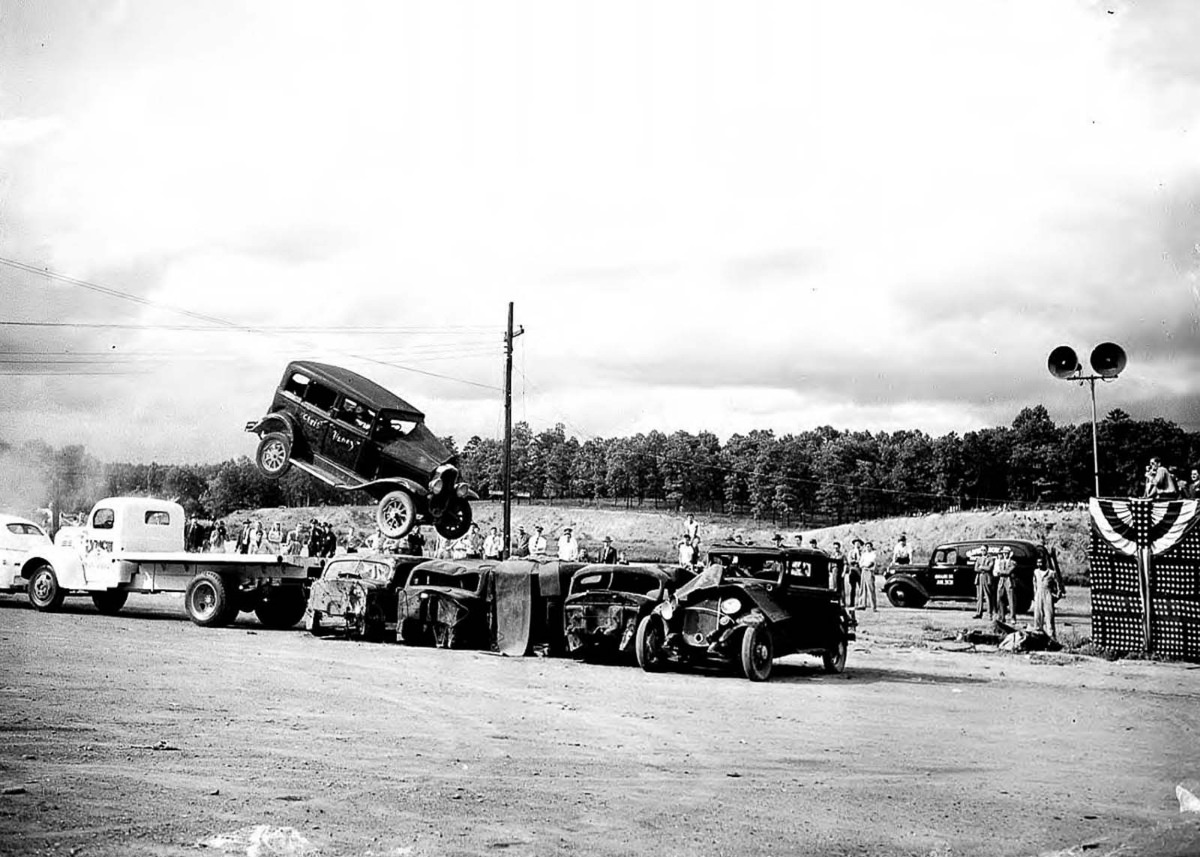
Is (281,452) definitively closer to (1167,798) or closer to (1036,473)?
(1167,798)

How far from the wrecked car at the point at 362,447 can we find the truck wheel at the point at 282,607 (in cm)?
202

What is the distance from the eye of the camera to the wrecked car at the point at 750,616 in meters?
14.5

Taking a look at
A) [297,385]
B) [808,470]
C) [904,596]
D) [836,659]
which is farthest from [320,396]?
[808,470]

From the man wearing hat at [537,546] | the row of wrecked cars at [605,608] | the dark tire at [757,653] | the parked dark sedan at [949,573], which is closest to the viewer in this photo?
the dark tire at [757,653]

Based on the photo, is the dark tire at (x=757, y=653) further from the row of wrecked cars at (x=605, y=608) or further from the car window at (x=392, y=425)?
the car window at (x=392, y=425)

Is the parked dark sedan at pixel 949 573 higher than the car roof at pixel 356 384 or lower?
lower

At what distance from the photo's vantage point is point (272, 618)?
20656 mm

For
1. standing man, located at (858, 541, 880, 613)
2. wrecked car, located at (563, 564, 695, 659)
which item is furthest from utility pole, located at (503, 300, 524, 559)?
wrecked car, located at (563, 564, 695, 659)

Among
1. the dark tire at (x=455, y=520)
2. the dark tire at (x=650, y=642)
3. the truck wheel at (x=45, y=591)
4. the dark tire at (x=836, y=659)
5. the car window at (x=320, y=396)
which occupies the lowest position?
the dark tire at (x=836, y=659)

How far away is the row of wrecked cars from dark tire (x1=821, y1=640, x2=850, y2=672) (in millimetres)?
18

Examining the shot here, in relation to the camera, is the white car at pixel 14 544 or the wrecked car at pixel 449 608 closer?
the wrecked car at pixel 449 608

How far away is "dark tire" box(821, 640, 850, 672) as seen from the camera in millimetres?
15789

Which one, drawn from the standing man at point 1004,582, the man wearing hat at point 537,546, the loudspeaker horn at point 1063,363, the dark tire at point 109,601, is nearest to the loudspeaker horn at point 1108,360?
the loudspeaker horn at point 1063,363

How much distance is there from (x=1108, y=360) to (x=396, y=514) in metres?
12.6
